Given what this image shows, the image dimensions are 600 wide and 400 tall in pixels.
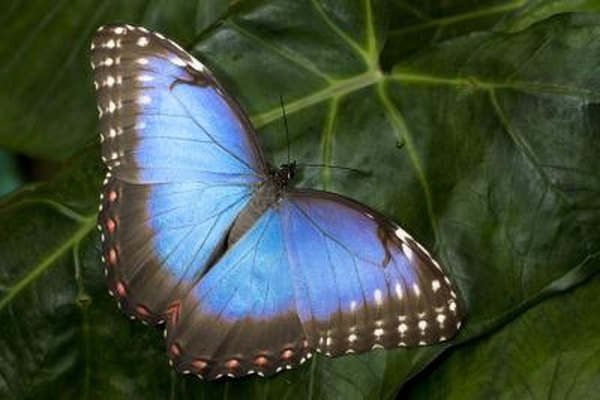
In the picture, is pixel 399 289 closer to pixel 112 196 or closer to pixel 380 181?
pixel 380 181

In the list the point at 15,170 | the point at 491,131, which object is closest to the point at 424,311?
the point at 491,131

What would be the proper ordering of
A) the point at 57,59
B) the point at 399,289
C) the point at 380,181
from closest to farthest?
the point at 399,289 < the point at 380,181 < the point at 57,59

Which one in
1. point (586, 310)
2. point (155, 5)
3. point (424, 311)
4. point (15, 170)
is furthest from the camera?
point (15, 170)

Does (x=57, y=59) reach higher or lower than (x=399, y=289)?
higher

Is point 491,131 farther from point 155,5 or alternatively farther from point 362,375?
point 155,5

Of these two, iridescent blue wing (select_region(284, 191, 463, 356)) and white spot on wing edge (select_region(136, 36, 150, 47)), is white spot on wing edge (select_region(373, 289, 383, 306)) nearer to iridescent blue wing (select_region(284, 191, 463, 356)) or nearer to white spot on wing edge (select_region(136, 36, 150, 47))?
iridescent blue wing (select_region(284, 191, 463, 356))

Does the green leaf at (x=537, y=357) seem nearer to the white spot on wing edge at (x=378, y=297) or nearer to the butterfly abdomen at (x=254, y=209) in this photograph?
the white spot on wing edge at (x=378, y=297)

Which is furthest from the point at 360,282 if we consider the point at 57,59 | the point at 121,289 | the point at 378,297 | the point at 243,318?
the point at 57,59
